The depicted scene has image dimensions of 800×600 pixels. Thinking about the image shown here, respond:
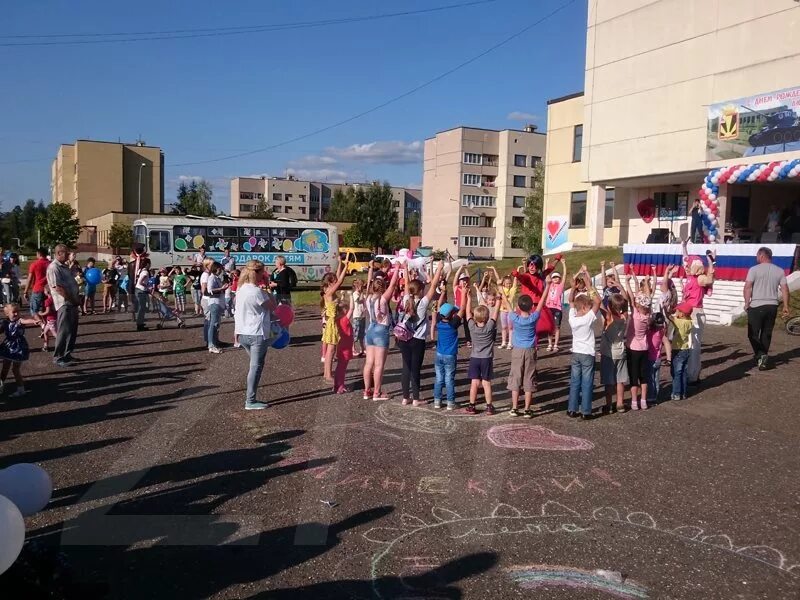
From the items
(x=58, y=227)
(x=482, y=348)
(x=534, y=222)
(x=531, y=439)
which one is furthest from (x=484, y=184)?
(x=531, y=439)

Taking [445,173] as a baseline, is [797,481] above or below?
below

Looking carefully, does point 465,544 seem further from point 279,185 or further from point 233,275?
point 279,185

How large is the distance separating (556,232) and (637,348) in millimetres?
3572

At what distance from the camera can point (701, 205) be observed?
2691 centimetres

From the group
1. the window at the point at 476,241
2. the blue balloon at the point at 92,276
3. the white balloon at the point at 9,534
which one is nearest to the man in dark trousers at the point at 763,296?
the white balloon at the point at 9,534

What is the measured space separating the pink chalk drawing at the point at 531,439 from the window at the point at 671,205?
2897 cm

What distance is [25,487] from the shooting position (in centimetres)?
359

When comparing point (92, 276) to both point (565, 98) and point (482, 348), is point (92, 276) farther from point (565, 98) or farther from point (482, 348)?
point (565, 98)

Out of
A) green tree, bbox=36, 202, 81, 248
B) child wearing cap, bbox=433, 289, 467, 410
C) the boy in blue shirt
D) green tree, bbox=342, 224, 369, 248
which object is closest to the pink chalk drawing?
the boy in blue shirt

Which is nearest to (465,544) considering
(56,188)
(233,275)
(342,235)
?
(233,275)

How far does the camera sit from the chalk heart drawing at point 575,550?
13.2ft

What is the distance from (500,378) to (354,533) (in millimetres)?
5802

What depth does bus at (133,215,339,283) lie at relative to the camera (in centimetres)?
3058

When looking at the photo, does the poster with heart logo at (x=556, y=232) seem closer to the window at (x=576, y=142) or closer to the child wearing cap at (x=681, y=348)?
the child wearing cap at (x=681, y=348)
